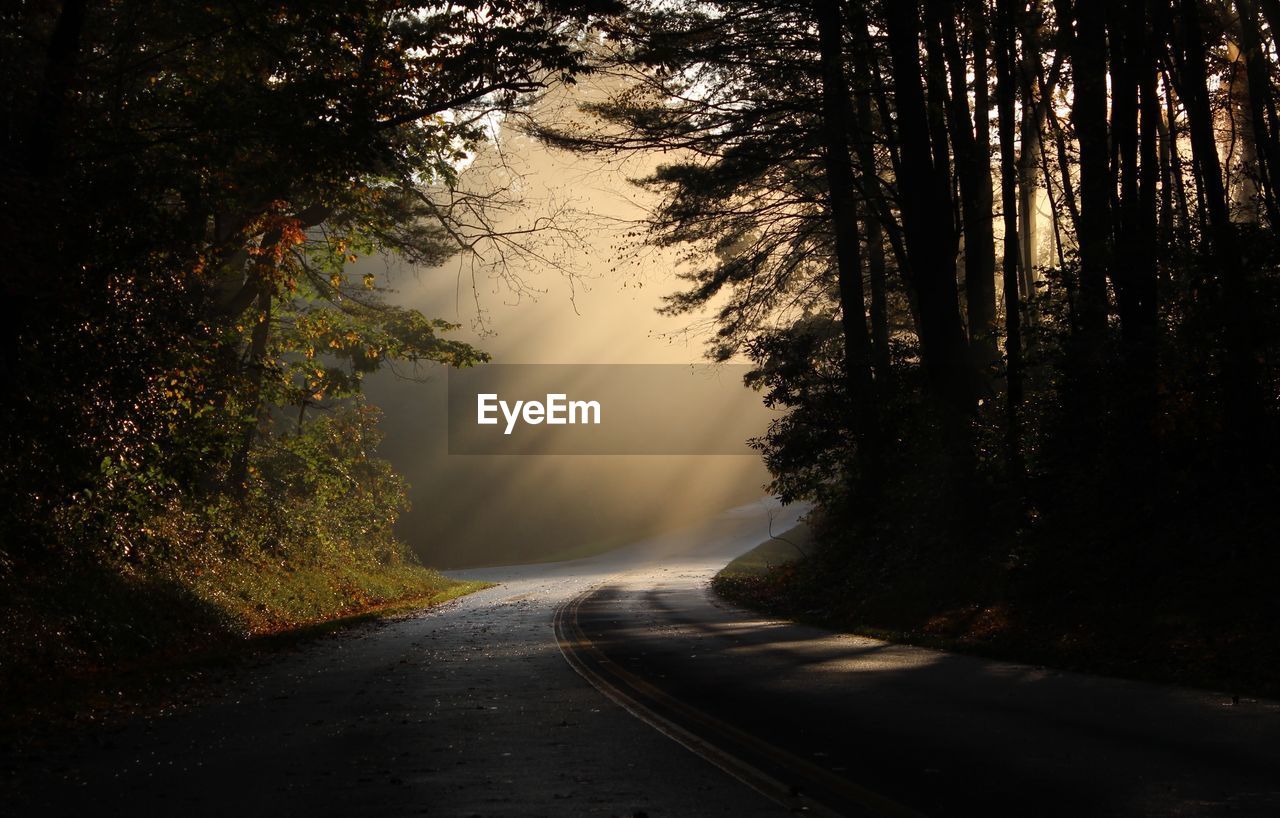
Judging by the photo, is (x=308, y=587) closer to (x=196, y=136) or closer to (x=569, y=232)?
(x=569, y=232)

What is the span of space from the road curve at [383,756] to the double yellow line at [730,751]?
162 mm

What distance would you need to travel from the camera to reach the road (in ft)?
23.6

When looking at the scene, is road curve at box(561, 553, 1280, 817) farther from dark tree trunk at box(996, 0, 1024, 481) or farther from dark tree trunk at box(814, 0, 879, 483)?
dark tree trunk at box(814, 0, 879, 483)

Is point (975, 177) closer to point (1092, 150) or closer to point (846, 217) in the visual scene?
point (846, 217)

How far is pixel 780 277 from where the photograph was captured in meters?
33.0

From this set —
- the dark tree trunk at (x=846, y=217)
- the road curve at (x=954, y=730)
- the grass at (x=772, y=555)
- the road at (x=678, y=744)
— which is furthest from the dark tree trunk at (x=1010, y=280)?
the grass at (x=772, y=555)

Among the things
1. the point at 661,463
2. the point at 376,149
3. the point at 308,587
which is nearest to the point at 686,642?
the point at 376,149

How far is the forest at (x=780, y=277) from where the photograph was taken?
16.1m

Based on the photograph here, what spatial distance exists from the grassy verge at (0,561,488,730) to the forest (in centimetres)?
12

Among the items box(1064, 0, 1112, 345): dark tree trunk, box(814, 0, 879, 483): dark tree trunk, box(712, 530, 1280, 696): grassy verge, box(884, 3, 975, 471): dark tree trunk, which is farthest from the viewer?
box(814, 0, 879, 483): dark tree trunk

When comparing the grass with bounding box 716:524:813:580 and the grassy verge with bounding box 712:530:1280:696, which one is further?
the grass with bounding box 716:524:813:580

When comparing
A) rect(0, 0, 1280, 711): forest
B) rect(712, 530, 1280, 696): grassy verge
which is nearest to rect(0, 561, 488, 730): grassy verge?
rect(0, 0, 1280, 711): forest

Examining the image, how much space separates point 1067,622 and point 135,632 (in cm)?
1296

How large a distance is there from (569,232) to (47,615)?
13.5m
